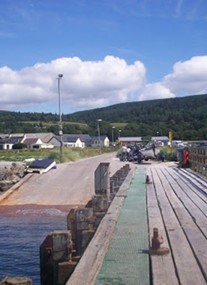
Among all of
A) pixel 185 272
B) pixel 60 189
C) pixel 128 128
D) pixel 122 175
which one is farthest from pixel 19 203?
pixel 128 128

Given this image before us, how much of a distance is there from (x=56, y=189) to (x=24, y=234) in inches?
426

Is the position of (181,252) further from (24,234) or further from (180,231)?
(24,234)

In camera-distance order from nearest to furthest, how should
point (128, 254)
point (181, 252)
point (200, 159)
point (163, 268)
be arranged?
point (163, 268), point (181, 252), point (128, 254), point (200, 159)

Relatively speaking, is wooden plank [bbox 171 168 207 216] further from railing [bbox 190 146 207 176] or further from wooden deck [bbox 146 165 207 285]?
railing [bbox 190 146 207 176]

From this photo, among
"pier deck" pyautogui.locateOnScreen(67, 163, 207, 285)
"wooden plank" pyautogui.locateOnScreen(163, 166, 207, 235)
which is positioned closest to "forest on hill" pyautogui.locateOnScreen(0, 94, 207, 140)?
"wooden plank" pyautogui.locateOnScreen(163, 166, 207, 235)

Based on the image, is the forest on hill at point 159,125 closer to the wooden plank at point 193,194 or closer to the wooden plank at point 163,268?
the wooden plank at point 193,194

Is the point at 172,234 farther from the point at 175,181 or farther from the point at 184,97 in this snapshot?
the point at 184,97

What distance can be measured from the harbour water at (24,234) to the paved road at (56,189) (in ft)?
4.58

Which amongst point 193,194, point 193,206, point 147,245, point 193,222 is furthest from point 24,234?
point 147,245

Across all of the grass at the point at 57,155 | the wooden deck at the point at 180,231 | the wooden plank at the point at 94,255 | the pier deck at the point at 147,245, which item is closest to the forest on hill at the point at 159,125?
the grass at the point at 57,155

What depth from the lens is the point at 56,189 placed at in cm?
2873

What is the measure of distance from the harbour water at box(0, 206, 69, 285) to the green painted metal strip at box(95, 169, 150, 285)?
12.5ft

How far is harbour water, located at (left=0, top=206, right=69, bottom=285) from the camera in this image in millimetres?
12798

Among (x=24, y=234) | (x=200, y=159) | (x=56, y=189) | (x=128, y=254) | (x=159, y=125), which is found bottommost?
(x=24, y=234)
